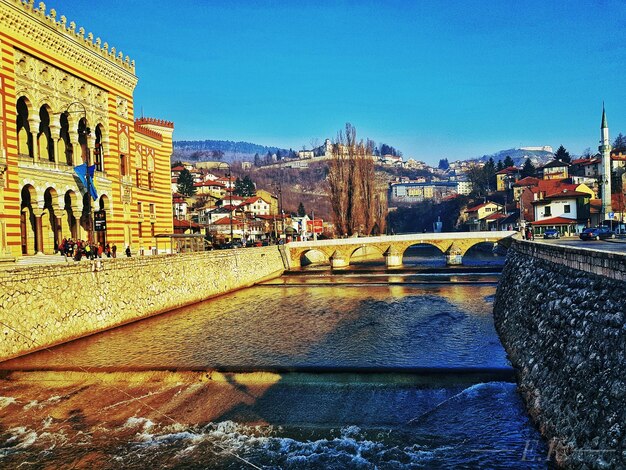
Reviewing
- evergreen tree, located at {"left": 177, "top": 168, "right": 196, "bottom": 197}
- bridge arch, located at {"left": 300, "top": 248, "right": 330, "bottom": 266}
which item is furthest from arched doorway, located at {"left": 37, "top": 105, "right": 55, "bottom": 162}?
evergreen tree, located at {"left": 177, "top": 168, "right": 196, "bottom": 197}

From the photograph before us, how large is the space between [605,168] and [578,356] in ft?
222

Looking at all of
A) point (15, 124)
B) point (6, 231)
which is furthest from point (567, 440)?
point (15, 124)

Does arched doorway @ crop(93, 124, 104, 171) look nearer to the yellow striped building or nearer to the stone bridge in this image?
the yellow striped building

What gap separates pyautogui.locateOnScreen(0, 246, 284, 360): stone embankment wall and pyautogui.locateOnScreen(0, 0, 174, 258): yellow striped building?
325 cm

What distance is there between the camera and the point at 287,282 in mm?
49875

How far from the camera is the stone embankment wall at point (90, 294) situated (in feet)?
68.4

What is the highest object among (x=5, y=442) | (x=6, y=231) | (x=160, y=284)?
(x=6, y=231)

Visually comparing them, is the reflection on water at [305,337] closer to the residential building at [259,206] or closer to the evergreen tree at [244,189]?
the residential building at [259,206]

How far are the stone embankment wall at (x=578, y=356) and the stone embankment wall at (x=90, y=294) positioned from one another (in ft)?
61.2

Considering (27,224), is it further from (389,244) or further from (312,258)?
(312,258)

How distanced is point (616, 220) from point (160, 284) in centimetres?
6409

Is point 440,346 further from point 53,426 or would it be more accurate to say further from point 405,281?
point 405,281

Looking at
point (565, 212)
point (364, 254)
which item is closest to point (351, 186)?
point (364, 254)

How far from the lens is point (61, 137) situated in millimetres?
32500
